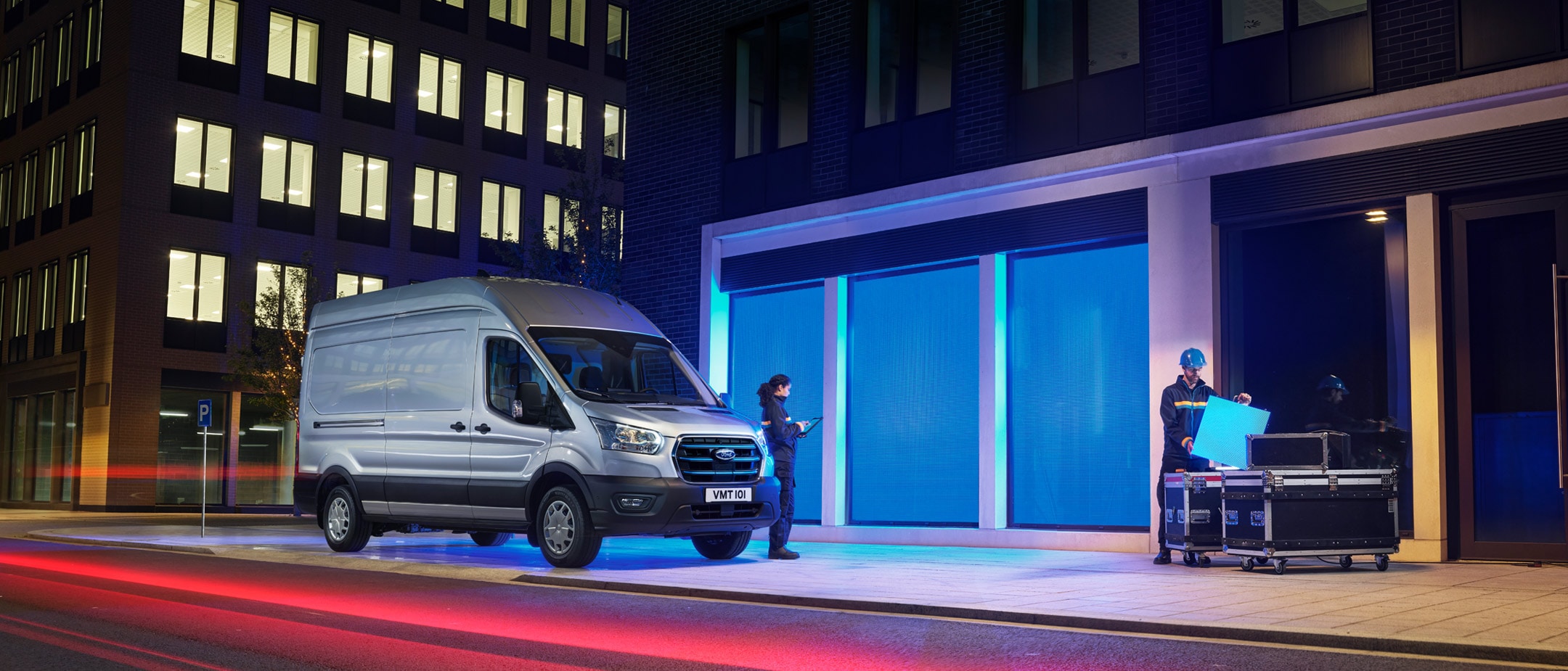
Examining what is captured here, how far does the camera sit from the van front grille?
12.5 meters

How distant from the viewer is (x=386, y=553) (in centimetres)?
1534

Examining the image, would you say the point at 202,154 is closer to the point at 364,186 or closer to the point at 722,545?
the point at 364,186

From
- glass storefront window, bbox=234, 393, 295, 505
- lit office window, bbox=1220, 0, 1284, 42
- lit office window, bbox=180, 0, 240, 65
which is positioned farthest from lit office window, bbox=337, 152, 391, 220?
lit office window, bbox=1220, 0, 1284, 42

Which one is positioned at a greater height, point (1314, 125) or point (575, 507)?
point (1314, 125)

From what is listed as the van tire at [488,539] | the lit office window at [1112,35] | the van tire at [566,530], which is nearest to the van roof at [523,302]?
the van tire at [566,530]

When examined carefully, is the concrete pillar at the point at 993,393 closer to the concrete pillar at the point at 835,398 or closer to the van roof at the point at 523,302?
the concrete pillar at the point at 835,398

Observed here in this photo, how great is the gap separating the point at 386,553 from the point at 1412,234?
1148cm

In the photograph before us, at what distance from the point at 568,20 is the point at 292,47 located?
995 cm

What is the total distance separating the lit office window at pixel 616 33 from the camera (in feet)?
152

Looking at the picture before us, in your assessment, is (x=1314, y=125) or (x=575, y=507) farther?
(x=1314, y=125)

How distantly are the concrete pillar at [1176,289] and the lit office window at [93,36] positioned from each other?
3197cm

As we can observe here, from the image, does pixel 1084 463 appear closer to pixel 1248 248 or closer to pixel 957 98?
pixel 1248 248

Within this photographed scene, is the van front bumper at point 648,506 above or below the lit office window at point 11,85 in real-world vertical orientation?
below

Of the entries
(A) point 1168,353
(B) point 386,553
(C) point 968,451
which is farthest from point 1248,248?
(B) point 386,553
